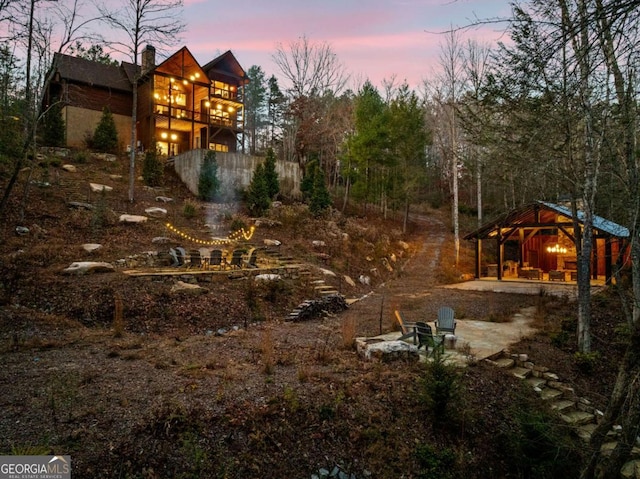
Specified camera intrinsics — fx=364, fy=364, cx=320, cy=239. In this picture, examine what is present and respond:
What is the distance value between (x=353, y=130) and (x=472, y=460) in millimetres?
27943

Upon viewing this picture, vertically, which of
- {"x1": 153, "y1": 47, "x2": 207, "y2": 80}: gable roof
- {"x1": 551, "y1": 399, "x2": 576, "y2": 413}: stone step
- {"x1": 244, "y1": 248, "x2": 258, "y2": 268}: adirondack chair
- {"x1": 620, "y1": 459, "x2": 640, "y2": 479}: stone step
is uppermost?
{"x1": 153, "y1": 47, "x2": 207, "y2": 80}: gable roof

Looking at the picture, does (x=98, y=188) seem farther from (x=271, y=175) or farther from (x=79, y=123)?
(x=79, y=123)

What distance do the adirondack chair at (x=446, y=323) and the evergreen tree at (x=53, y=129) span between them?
2386 centimetres

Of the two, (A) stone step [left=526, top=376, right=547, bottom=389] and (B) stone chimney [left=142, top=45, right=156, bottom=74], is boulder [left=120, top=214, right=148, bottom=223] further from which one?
(B) stone chimney [left=142, top=45, right=156, bottom=74]

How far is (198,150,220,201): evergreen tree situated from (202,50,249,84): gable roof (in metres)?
11.3

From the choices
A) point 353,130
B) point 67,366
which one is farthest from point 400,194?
point 67,366

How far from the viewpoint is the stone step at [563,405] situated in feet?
20.6

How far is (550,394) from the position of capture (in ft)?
21.8

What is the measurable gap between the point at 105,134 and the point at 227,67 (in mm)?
10860

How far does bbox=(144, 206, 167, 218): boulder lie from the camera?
16500 mm

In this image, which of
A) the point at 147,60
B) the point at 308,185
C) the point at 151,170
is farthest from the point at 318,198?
the point at 147,60

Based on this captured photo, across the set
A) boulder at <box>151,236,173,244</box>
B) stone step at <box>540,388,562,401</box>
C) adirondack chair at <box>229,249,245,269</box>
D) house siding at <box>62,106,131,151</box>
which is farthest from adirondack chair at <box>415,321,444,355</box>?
house siding at <box>62,106,131,151</box>

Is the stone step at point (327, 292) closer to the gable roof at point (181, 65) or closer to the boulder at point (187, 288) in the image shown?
the boulder at point (187, 288)

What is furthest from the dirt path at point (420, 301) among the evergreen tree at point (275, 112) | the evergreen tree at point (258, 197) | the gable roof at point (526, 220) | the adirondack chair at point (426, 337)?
the evergreen tree at point (275, 112)
